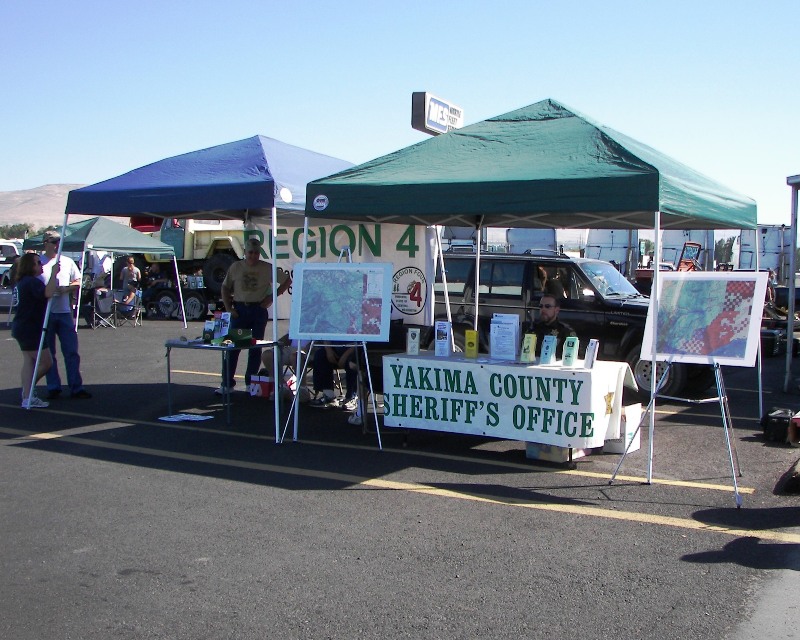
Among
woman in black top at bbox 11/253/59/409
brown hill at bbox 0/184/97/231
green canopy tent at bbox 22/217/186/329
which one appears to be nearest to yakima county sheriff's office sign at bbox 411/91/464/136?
woman in black top at bbox 11/253/59/409

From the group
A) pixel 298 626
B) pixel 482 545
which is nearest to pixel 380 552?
pixel 482 545

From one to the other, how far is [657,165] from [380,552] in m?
3.84

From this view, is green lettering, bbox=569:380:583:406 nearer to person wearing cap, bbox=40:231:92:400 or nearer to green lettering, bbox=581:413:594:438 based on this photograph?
green lettering, bbox=581:413:594:438

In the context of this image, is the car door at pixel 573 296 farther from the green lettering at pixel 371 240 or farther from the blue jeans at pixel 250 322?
the blue jeans at pixel 250 322

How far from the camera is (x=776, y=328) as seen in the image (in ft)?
51.3

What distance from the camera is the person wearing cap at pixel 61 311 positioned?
9.13 m

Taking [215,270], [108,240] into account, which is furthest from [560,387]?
[215,270]

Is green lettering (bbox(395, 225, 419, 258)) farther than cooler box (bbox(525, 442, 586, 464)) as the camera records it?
Yes

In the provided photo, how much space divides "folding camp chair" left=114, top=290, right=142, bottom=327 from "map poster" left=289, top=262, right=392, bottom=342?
14.0 metres

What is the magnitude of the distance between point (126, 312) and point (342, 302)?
14.5 metres

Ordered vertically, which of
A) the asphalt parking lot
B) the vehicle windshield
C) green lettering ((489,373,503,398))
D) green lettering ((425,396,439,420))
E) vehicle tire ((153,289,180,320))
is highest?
the vehicle windshield

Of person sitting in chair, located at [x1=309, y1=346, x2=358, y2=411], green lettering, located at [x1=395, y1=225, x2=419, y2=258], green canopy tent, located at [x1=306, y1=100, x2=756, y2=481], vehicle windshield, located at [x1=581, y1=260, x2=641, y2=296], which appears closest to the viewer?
green canopy tent, located at [x1=306, y1=100, x2=756, y2=481]

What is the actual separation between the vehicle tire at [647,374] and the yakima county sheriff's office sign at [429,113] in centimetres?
352

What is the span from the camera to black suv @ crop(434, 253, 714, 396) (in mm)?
10094
